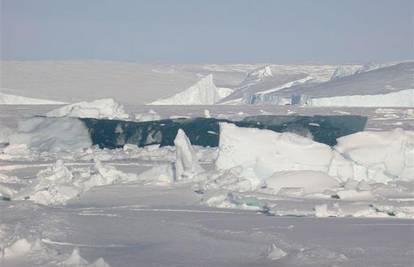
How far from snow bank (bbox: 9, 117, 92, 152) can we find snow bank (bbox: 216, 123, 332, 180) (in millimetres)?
6533

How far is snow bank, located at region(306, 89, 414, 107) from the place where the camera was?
127ft

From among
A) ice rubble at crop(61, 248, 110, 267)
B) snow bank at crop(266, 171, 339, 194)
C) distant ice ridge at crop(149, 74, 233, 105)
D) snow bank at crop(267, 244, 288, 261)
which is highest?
ice rubble at crop(61, 248, 110, 267)

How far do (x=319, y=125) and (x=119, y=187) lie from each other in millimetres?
9861

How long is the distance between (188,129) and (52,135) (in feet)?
11.7

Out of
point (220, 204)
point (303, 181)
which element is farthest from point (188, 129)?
point (220, 204)

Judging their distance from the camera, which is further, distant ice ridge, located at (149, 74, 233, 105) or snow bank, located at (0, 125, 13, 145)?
distant ice ridge, located at (149, 74, 233, 105)

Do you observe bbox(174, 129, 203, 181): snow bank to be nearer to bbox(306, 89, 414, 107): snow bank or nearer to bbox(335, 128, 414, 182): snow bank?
bbox(335, 128, 414, 182): snow bank

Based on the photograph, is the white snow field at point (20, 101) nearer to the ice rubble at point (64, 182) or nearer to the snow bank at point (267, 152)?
the ice rubble at point (64, 182)

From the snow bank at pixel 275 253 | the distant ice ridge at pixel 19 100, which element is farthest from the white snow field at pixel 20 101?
the snow bank at pixel 275 253

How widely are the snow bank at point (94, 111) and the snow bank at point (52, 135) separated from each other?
6.90 ft

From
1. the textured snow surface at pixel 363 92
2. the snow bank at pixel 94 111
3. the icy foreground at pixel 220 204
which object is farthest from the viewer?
the textured snow surface at pixel 363 92

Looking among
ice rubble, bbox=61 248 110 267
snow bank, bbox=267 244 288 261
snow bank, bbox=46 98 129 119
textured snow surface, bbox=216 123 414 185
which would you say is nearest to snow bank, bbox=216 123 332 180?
textured snow surface, bbox=216 123 414 185

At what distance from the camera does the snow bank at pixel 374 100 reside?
38812 millimetres

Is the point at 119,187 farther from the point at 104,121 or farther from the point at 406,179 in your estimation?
the point at 104,121
